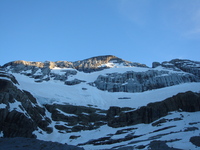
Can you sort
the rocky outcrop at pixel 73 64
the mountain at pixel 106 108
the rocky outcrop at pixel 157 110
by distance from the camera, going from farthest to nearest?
the rocky outcrop at pixel 73 64 → the rocky outcrop at pixel 157 110 → the mountain at pixel 106 108

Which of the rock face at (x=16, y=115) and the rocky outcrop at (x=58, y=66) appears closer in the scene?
the rock face at (x=16, y=115)

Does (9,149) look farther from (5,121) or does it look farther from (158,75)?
(158,75)

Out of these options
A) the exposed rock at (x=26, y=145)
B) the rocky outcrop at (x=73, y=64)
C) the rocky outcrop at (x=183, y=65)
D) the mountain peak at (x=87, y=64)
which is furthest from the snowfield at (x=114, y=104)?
the rocky outcrop at (x=183, y=65)

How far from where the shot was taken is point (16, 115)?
2502 inches

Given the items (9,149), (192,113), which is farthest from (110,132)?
(9,149)

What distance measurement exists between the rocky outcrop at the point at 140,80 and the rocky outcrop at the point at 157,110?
3940 cm

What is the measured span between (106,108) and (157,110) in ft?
76.3

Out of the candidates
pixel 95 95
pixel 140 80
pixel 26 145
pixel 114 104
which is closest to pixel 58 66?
pixel 95 95

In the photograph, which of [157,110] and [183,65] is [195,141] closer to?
[157,110]

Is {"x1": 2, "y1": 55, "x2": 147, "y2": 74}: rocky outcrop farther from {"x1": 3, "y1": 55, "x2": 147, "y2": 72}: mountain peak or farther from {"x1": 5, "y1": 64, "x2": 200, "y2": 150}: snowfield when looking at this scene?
{"x1": 5, "y1": 64, "x2": 200, "y2": 150}: snowfield

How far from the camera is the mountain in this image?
5675cm

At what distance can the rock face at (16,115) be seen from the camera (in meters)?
61.1

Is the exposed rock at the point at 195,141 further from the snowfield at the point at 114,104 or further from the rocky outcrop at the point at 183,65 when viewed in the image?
the rocky outcrop at the point at 183,65

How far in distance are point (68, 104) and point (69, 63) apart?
77431 mm
